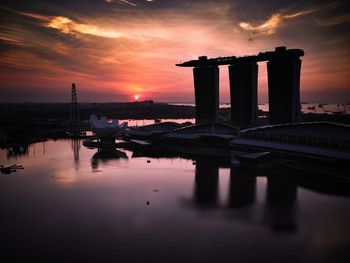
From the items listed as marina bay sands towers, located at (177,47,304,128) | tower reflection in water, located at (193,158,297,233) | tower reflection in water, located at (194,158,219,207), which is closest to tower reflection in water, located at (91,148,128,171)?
tower reflection in water, located at (194,158,219,207)

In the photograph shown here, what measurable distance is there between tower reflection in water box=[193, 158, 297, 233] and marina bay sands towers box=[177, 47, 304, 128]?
165ft

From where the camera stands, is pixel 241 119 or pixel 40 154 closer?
pixel 40 154

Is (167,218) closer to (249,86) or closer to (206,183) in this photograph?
(206,183)

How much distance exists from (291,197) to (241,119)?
75.1 metres

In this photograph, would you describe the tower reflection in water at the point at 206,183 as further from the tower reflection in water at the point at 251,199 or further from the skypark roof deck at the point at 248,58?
the skypark roof deck at the point at 248,58

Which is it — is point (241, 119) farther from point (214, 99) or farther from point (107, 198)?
point (107, 198)

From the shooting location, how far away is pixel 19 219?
107 ft

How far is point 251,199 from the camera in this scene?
127 ft

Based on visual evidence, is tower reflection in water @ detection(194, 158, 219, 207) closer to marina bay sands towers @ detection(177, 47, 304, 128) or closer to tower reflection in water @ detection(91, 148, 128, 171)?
tower reflection in water @ detection(91, 148, 128, 171)

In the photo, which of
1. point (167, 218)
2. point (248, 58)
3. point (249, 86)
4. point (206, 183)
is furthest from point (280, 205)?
point (248, 58)

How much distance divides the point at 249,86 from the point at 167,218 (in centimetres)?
8735

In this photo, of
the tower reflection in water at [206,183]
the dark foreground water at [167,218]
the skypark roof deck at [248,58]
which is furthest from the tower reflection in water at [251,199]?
the skypark roof deck at [248,58]

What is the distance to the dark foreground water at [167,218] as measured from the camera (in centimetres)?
2473

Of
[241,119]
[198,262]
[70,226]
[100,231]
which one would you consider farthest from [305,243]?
[241,119]
